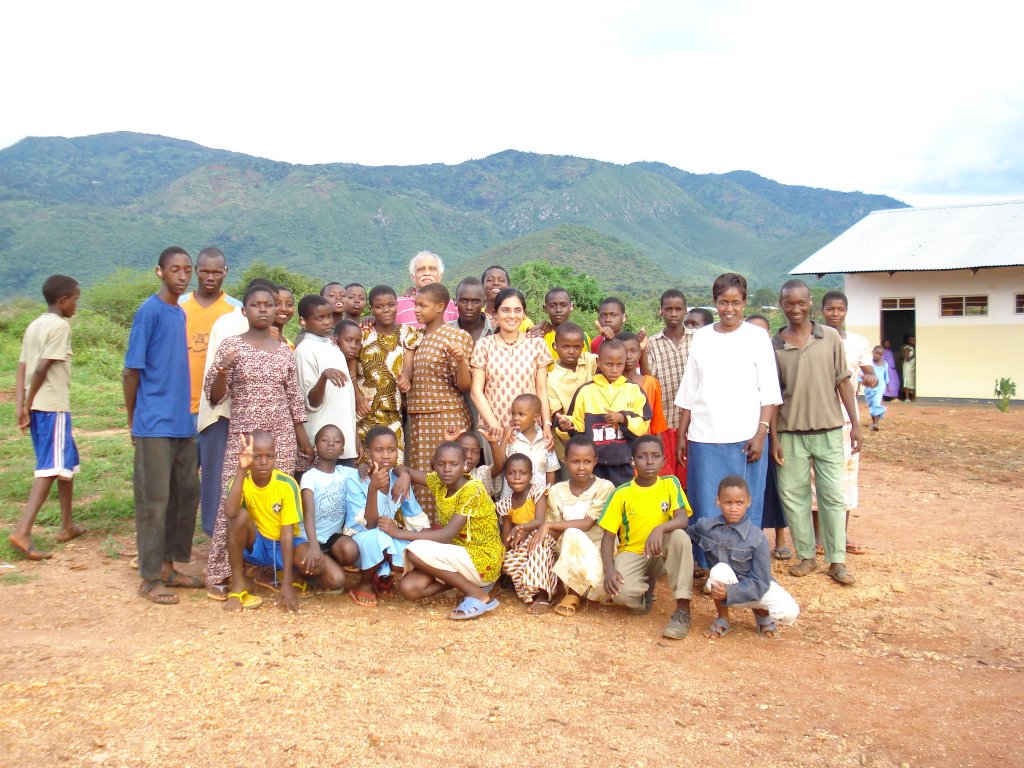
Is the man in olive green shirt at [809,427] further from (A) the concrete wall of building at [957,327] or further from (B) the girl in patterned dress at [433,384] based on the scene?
(A) the concrete wall of building at [957,327]

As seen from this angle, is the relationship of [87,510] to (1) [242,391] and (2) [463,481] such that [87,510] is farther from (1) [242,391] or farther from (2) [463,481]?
(2) [463,481]

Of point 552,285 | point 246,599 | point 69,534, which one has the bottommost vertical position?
point 246,599

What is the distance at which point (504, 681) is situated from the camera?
3.43 m

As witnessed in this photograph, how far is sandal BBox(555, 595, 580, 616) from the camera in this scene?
4293 mm

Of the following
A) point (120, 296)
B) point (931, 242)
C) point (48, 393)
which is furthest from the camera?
point (120, 296)

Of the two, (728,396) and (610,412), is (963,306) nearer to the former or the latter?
(728,396)

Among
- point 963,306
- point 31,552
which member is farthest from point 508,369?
point 963,306

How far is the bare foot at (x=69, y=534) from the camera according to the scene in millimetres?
5449

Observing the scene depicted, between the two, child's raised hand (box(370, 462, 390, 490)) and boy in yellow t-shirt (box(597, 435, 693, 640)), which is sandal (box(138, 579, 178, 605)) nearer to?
child's raised hand (box(370, 462, 390, 490))

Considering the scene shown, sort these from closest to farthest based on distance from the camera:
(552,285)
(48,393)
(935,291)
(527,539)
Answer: (527,539) < (48,393) < (935,291) < (552,285)

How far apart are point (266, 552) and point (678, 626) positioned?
220 centimetres

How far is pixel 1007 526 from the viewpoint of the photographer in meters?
6.37

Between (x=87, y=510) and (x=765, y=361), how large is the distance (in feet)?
16.0

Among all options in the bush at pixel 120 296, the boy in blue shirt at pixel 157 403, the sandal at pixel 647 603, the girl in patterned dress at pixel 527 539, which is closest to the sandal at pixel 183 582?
the boy in blue shirt at pixel 157 403
